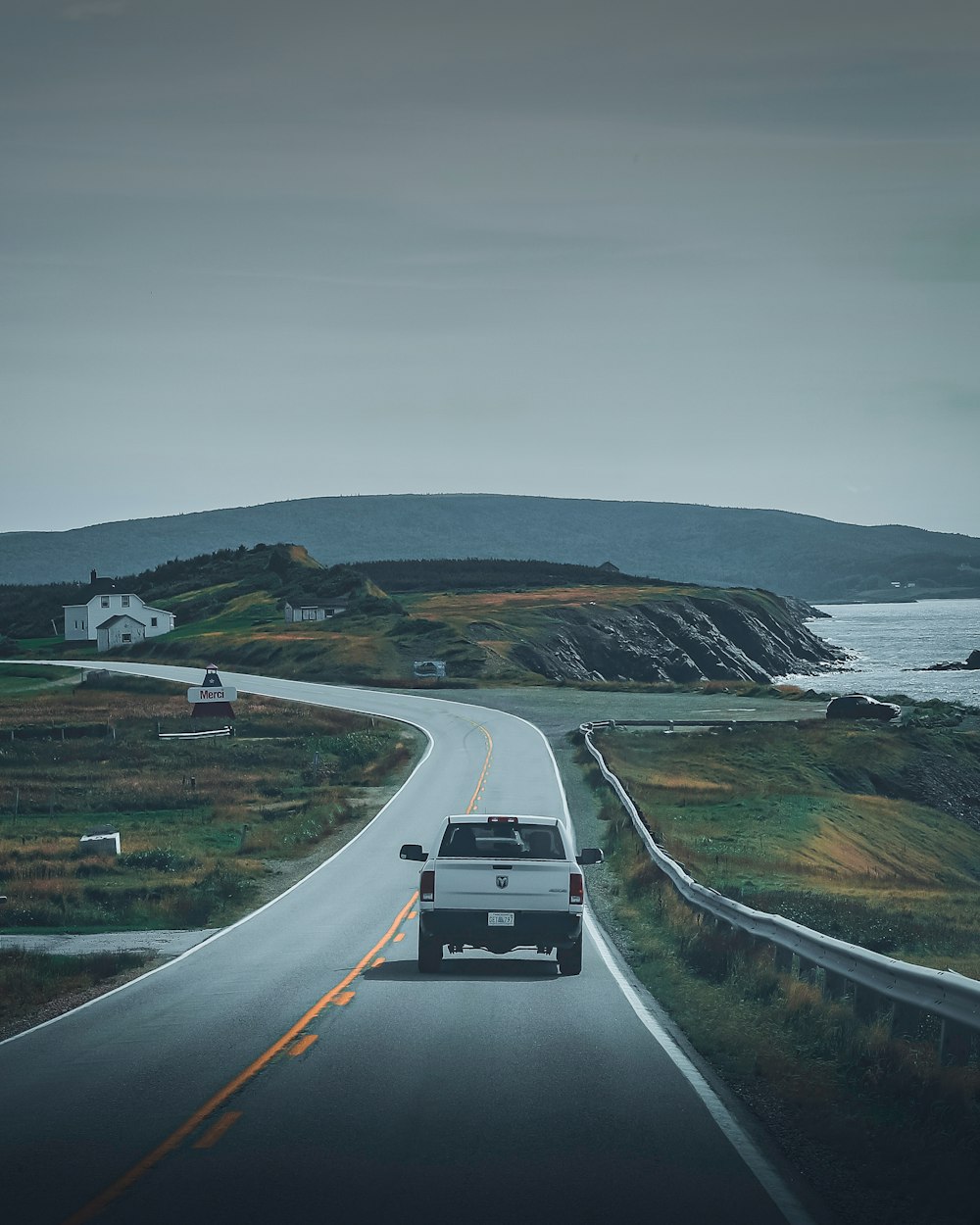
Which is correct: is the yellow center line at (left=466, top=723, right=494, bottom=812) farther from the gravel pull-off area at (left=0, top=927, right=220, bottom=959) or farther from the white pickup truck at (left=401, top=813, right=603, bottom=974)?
the white pickup truck at (left=401, top=813, right=603, bottom=974)

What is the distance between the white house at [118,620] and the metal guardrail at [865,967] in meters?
136

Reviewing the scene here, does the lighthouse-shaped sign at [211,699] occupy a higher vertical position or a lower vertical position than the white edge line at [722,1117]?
lower

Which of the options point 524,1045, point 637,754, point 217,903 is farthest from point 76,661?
point 524,1045

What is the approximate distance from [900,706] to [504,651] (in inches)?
1682

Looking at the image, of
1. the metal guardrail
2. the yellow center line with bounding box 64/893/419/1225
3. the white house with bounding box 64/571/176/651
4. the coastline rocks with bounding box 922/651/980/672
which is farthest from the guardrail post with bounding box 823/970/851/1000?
the coastline rocks with bounding box 922/651/980/672

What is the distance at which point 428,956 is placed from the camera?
63.0ft

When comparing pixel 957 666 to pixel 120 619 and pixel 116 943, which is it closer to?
pixel 120 619

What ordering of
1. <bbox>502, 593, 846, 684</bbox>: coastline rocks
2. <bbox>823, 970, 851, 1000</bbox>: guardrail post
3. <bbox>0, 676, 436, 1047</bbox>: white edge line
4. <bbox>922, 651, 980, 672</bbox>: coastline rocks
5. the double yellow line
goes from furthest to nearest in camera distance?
1. <bbox>922, 651, 980, 672</bbox>: coastline rocks
2. <bbox>502, 593, 846, 684</bbox>: coastline rocks
3. <bbox>0, 676, 436, 1047</bbox>: white edge line
4. <bbox>823, 970, 851, 1000</bbox>: guardrail post
5. the double yellow line

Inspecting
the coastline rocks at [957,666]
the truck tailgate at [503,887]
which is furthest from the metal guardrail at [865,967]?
the coastline rocks at [957,666]

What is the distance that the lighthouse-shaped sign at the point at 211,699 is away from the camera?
230 feet

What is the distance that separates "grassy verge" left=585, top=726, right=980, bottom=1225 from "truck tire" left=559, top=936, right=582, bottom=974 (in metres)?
0.94

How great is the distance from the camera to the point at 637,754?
62906mm

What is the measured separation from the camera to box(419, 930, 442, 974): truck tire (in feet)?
62.4

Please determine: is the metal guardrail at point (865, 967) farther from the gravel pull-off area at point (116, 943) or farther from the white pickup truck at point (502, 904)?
the gravel pull-off area at point (116, 943)
